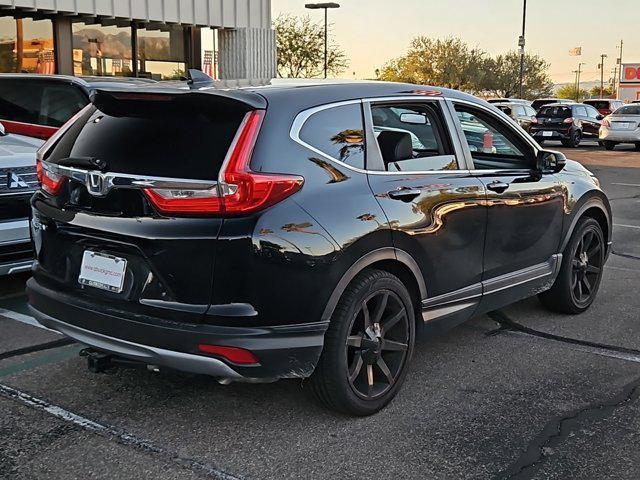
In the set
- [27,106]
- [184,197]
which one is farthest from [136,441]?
[27,106]

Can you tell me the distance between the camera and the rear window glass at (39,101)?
297 inches

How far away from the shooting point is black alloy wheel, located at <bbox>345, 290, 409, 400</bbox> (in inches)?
148

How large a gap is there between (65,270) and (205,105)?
1073 mm

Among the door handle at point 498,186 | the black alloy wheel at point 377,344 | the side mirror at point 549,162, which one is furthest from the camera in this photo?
the side mirror at point 549,162

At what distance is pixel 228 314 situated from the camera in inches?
129

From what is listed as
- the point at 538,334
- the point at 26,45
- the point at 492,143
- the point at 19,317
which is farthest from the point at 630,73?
the point at 19,317

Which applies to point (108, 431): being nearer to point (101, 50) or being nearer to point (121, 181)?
point (121, 181)

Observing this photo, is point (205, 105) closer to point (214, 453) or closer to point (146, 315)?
point (146, 315)

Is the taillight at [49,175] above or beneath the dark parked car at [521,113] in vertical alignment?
above

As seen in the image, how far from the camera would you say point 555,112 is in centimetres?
2638

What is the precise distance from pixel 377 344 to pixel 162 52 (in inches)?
597

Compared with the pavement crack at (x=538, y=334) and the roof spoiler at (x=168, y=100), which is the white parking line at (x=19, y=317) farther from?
the pavement crack at (x=538, y=334)

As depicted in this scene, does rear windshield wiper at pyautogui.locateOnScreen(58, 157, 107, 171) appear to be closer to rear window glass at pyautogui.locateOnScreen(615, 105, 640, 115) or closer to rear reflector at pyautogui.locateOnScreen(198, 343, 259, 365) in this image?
rear reflector at pyautogui.locateOnScreen(198, 343, 259, 365)

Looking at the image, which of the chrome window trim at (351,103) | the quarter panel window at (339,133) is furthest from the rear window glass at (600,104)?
the quarter panel window at (339,133)
